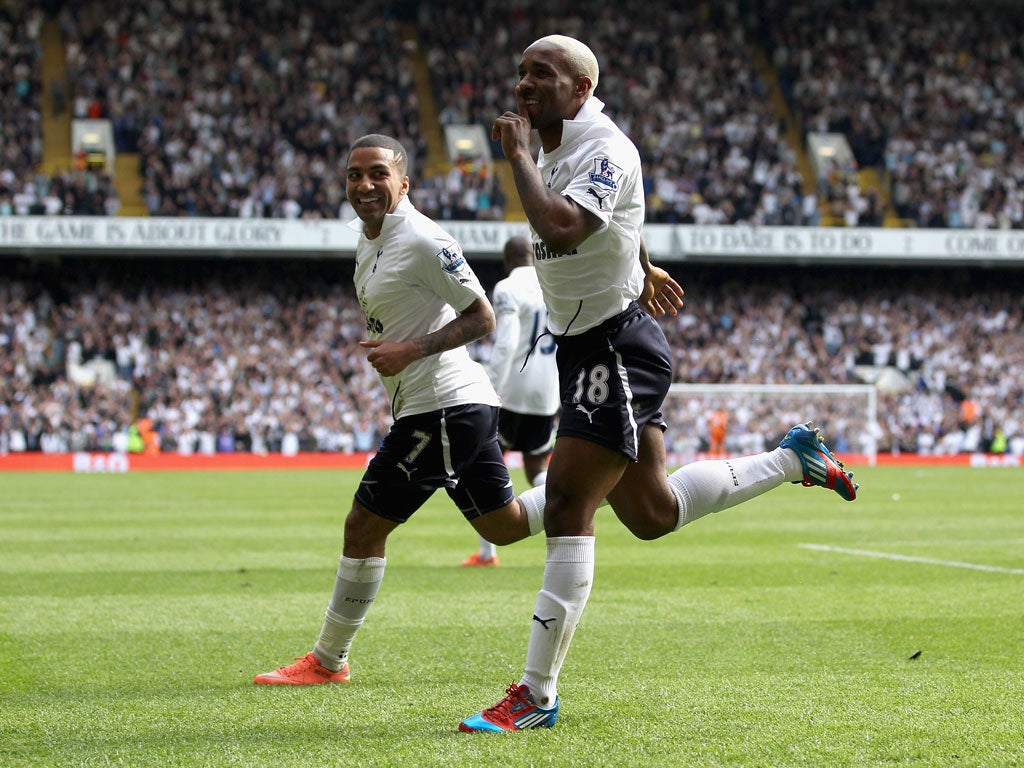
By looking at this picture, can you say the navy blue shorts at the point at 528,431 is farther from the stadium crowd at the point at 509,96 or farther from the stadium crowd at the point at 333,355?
the stadium crowd at the point at 509,96

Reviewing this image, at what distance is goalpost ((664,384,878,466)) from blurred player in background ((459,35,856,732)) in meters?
27.0

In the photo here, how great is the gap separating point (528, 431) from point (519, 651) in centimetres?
463

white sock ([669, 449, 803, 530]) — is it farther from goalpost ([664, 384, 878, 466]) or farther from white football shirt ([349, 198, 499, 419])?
goalpost ([664, 384, 878, 466])

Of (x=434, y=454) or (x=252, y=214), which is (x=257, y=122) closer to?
(x=252, y=214)

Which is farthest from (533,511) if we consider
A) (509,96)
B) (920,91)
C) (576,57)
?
(920,91)

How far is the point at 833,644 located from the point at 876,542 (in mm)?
6222

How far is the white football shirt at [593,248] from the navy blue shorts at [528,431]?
595 centimetres

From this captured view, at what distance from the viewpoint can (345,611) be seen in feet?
18.1

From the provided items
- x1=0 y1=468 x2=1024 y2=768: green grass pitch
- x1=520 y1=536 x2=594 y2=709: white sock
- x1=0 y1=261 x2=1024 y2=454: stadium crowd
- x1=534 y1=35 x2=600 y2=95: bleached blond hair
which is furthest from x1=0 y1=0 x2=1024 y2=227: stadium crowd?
x1=520 y1=536 x2=594 y2=709: white sock

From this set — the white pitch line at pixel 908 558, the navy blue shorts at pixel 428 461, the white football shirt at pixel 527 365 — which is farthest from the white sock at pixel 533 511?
the white pitch line at pixel 908 558

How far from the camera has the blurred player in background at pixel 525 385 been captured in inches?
418

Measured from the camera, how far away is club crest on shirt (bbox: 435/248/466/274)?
5.45 meters

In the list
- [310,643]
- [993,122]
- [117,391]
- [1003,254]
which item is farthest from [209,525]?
[993,122]

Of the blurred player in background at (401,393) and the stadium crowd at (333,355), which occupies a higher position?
the blurred player in background at (401,393)
